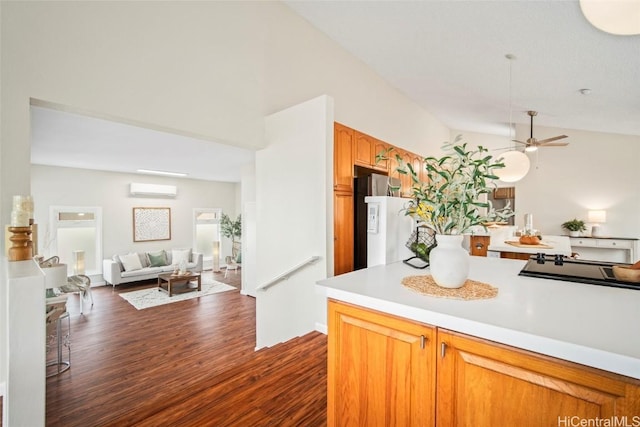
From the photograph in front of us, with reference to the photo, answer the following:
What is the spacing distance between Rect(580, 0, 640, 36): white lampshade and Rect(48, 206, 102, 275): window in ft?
29.1

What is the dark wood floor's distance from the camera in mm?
1694

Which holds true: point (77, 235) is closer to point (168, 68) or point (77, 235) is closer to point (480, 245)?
point (168, 68)

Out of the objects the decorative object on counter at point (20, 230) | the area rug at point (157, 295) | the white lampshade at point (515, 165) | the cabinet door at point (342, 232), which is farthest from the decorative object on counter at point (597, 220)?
the decorative object on counter at point (20, 230)

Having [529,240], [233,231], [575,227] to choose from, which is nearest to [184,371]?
[529,240]

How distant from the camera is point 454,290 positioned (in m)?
1.15

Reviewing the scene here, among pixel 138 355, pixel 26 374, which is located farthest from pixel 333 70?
pixel 138 355

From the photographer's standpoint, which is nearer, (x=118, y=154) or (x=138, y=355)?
(x=138, y=355)

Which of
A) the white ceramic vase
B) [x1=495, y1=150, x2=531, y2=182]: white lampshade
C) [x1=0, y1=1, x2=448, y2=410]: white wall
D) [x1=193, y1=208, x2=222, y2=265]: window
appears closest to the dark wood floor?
the white ceramic vase

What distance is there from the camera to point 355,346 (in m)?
1.12

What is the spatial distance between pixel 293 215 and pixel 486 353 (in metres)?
2.34

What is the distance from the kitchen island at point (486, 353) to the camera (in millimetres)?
687

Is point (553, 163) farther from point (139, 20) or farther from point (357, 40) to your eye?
point (139, 20)

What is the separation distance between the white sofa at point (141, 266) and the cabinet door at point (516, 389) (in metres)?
7.83

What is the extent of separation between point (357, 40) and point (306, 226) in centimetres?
280
